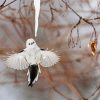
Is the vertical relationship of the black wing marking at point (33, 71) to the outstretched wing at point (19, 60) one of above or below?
below

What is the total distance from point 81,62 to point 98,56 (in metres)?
0.07

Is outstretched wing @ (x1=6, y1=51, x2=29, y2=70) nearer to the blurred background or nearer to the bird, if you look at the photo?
the bird

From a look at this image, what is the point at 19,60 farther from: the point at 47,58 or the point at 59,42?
the point at 59,42

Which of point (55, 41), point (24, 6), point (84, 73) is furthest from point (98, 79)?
point (24, 6)

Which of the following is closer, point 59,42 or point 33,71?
point 33,71

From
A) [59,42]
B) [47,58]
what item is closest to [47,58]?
[47,58]

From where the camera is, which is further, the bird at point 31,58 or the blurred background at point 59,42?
the blurred background at point 59,42

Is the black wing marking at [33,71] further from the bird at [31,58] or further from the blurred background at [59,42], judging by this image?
the blurred background at [59,42]

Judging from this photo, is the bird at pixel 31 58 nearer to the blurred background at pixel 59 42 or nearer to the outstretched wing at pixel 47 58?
the outstretched wing at pixel 47 58

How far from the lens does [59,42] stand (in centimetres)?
96

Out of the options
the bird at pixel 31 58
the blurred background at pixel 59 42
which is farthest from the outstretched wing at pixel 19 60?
the blurred background at pixel 59 42

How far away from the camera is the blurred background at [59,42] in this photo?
93 cm

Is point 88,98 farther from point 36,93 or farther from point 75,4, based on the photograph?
point 75,4

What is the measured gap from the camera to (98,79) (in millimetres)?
976
